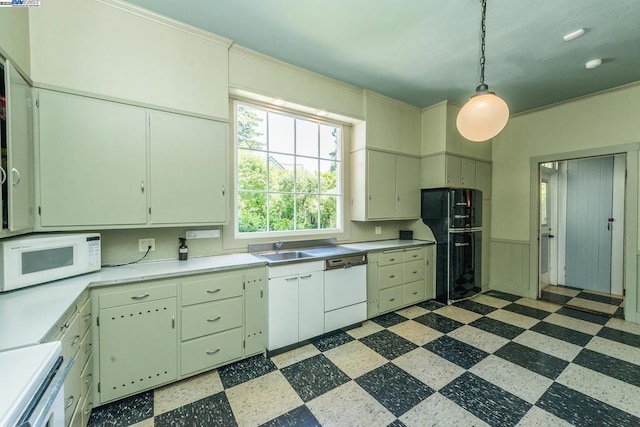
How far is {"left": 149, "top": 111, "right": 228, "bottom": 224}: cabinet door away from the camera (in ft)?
7.14

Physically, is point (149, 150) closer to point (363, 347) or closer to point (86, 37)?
point (86, 37)

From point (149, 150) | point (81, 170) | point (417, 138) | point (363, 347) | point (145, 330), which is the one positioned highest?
point (417, 138)

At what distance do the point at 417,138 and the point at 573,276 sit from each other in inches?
145

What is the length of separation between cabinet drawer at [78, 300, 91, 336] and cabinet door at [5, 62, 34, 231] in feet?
1.93

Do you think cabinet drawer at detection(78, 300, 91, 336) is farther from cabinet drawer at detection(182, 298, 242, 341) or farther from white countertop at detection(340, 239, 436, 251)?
white countertop at detection(340, 239, 436, 251)

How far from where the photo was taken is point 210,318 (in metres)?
2.15

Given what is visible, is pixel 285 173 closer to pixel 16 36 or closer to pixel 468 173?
pixel 16 36

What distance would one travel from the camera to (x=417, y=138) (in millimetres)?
4062

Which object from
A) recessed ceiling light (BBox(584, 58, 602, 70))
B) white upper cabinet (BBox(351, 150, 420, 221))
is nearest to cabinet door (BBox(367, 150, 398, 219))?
white upper cabinet (BBox(351, 150, 420, 221))

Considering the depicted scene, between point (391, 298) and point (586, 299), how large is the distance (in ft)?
10.2

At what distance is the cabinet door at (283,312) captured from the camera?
2445 mm

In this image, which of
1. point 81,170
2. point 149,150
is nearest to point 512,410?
point 149,150

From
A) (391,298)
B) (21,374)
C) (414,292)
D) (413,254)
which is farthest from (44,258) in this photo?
(414,292)

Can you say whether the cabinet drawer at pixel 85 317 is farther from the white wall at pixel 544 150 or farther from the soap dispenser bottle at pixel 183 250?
the white wall at pixel 544 150
